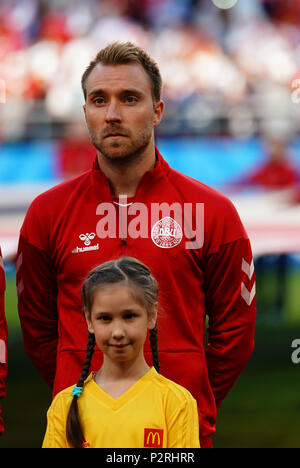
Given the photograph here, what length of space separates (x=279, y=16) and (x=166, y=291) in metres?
10.1

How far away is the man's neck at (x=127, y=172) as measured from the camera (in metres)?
2.79

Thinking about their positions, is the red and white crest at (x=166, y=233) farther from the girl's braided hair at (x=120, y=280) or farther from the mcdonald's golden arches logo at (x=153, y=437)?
the mcdonald's golden arches logo at (x=153, y=437)

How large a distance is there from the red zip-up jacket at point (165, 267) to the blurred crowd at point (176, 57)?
23.6 ft

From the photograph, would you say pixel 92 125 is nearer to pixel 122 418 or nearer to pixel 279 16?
pixel 122 418

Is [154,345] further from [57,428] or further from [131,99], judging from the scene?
[131,99]

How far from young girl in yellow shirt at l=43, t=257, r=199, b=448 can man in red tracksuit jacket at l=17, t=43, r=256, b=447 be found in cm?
23

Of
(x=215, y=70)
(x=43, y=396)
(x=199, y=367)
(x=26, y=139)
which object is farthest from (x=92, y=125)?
(x=215, y=70)

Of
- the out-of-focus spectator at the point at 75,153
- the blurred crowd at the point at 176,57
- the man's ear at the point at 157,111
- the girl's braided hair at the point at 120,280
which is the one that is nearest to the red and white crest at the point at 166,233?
the girl's braided hair at the point at 120,280

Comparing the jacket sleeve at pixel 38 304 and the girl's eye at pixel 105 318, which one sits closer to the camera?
the girl's eye at pixel 105 318

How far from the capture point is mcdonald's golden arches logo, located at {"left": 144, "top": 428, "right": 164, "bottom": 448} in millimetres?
2299

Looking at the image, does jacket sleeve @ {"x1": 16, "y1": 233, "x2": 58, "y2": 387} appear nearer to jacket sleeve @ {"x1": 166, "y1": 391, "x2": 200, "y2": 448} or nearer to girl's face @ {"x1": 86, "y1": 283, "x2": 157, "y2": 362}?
girl's face @ {"x1": 86, "y1": 283, "x2": 157, "y2": 362}

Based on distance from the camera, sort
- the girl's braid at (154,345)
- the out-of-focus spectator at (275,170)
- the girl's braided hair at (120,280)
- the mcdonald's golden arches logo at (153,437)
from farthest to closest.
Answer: the out-of-focus spectator at (275,170)
the girl's braid at (154,345)
the girl's braided hair at (120,280)
the mcdonald's golden arches logo at (153,437)

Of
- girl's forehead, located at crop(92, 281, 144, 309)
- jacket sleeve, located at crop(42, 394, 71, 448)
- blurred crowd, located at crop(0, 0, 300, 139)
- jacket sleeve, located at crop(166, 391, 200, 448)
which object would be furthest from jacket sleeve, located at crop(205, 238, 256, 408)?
blurred crowd, located at crop(0, 0, 300, 139)

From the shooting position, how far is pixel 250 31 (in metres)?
11.8
